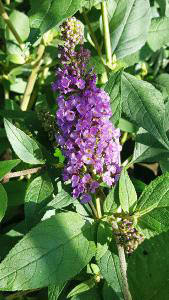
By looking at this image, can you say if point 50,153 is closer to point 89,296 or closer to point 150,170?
point 89,296

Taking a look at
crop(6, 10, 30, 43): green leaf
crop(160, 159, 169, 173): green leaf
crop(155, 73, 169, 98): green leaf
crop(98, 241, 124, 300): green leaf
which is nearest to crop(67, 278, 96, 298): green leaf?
crop(98, 241, 124, 300): green leaf

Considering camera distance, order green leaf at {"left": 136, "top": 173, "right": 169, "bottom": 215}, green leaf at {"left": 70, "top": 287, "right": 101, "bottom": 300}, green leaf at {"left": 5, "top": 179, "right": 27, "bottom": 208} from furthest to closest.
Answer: green leaf at {"left": 5, "top": 179, "right": 27, "bottom": 208} < green leaf at {"left": 70, "top": 287, "right": 101, "bottom": 300} < green leaf at {"left": 136, "top": 173, "right": 169, "bottom": 215}

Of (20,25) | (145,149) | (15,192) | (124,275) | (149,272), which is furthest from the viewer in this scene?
(20,25)

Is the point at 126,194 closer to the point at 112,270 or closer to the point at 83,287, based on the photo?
the point at 112,270

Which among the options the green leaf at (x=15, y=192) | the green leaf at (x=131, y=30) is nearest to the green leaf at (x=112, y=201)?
the green leaf at (x=15, y=192)

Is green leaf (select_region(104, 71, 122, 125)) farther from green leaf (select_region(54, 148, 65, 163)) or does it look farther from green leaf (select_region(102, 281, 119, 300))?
green leaf (select_region(102, 281, 119, 300))

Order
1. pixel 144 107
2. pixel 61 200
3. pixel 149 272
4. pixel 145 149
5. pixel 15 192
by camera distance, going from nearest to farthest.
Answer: pixel 149 272 → pixel 61 200 → pixel 144 107 → pixel 145 149 → pixel 15 192

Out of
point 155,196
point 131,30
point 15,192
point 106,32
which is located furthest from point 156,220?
point 131,30
